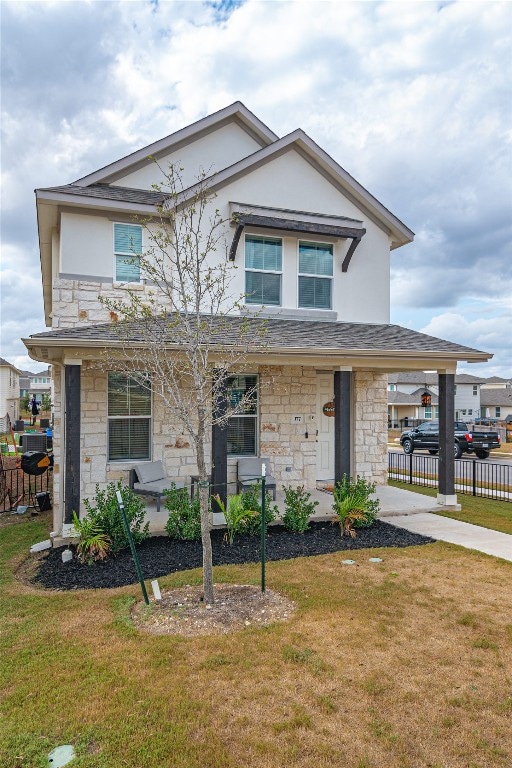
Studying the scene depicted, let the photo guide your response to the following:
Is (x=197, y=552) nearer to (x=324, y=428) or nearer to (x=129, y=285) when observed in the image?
(x=324, y=428)

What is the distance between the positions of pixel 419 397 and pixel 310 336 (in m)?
42.8

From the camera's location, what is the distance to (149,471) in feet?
29.9

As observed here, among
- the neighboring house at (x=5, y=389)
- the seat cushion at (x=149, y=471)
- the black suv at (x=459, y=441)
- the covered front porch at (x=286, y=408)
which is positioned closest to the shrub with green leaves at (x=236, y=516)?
the covered front porch at (x=286, y=408)

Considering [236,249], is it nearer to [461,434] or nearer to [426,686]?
[426,686]

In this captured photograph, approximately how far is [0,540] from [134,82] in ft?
35.2

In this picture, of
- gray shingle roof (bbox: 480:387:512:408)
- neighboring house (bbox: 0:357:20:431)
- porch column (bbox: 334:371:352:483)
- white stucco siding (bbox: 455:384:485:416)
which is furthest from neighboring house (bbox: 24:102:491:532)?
gray shingle roof (bbox: 480:387:512:408)

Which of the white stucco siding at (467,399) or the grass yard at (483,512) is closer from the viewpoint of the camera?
the grass yard at (483,512)

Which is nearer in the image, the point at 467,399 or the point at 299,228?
the point at 299,228

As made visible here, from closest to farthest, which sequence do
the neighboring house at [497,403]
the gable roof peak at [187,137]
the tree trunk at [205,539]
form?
the tree trunk at [205,539]
the gable roof peak at [187,137]
the neighboring house at [497,403]

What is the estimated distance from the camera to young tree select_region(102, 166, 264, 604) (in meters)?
5.38

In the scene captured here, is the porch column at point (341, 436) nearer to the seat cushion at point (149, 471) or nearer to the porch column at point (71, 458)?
the seat cushion at point (149, 471)

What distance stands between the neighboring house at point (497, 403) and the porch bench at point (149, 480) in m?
56.8

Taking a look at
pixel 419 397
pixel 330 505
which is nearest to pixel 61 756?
pixel 330 505

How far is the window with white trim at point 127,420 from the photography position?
931 cm
